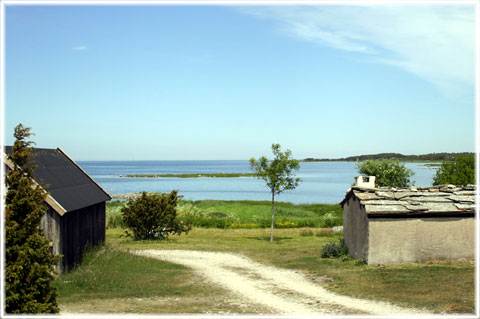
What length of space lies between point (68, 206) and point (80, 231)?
2.63m

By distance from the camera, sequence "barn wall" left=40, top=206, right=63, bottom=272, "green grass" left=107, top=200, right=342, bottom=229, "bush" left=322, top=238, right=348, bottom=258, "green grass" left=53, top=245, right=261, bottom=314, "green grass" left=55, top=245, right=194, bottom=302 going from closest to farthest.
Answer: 1. "green grass" left=53, top=245, right=261, bottom=314
2. "green grass" left=55, top=245, right=194, bottom=302
3. "barn wall" left=40, top=206, right=63, bottom=272
4. "bush" left=322, top=238, right=348, bottom=258
5. "green grass" left=107, top=200, right=342, bottom=229

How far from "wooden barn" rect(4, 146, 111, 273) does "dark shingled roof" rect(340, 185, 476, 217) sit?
12.6 metres

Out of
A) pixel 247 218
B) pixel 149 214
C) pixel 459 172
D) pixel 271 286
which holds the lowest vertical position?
pixel 247 218

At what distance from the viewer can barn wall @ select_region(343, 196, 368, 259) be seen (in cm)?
2225

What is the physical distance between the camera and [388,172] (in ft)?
163

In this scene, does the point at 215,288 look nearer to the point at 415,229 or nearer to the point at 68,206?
the point at 68,206

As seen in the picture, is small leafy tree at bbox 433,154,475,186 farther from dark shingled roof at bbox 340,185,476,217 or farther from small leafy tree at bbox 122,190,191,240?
small leafy tree at bbox 122,190,191,240

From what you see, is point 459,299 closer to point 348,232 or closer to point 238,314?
point 238,314

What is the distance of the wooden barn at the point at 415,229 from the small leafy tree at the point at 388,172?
1095 inches

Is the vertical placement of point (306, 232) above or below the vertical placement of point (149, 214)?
below

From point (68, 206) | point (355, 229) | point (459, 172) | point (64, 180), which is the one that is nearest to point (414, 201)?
point (355, 229)

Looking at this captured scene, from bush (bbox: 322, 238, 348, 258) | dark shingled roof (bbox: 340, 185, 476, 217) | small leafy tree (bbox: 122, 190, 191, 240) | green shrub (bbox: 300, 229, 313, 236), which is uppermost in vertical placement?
dark shingled roof (bbox: 340, 185, 476, 217)

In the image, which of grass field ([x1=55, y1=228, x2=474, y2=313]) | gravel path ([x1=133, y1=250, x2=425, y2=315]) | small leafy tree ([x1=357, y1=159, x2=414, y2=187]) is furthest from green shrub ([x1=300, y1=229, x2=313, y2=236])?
gravel path ([x1=133, y1=250, x2=425, y2=315])

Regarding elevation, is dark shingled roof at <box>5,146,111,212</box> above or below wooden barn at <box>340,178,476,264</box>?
above
